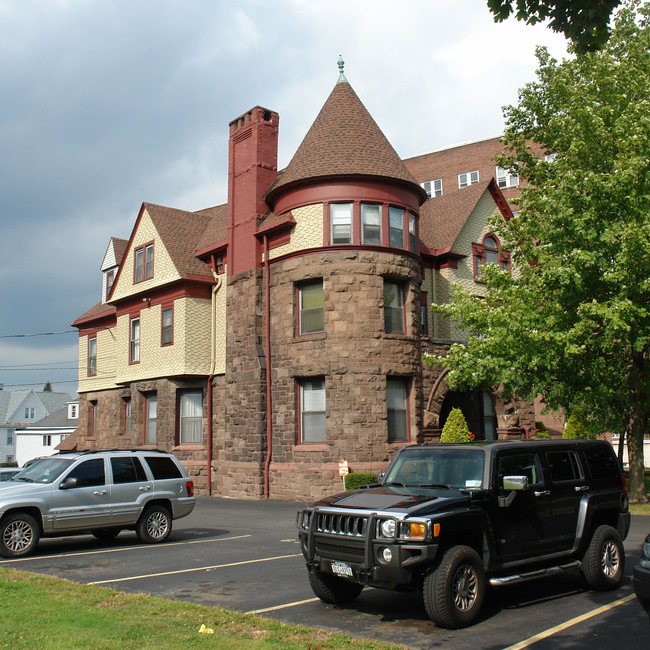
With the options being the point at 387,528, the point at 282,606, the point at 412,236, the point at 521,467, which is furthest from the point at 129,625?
the point at 412,236

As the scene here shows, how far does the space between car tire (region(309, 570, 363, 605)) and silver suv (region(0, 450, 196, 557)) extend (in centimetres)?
623

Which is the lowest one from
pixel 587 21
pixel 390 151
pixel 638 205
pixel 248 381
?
pixel 248 381

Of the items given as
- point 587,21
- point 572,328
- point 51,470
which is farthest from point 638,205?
point 51,470

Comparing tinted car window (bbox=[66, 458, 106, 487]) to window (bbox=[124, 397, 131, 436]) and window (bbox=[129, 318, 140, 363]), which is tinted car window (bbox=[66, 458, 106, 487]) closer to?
window (bbox=[129, 318, 140, 363])

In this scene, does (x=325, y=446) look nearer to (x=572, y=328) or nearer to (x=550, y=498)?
(x=572, y=328)

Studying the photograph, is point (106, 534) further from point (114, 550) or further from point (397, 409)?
point (397, 409)

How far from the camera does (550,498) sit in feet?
28.4

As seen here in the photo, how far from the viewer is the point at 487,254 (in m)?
28.8

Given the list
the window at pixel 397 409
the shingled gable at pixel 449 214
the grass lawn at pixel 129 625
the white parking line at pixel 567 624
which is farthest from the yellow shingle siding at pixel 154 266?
the white parking line at pixel 567 624

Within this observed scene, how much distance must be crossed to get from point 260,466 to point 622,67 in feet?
55.4

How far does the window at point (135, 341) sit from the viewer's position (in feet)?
97.8

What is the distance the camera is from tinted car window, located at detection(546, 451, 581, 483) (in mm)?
8969

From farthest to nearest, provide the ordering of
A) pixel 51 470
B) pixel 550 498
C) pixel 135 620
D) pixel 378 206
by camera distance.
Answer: pixel 378 206 < pixel 51 470 < pixel 550 498 < pixel 135 620

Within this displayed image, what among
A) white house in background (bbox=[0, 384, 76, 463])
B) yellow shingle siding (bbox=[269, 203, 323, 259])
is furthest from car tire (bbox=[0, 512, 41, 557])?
white house in background (bbox=[0, 384, 76, 463])
